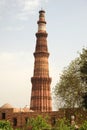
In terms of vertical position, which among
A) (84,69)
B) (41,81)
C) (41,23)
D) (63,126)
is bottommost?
(63,126)

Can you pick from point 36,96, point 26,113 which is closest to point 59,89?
point 26,113

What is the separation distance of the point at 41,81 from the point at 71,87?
963 inches

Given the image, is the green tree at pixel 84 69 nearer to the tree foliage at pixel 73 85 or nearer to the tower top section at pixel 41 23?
the tree foliage at pixel 73 85

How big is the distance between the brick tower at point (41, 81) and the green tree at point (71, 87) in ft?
75.2

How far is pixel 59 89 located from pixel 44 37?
2625cm

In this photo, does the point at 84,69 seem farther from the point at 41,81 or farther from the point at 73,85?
the point at 41,81

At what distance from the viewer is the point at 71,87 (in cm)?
4188

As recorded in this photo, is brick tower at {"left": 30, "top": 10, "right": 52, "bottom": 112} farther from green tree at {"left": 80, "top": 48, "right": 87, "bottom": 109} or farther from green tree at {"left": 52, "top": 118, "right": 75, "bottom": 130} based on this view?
green tree at {"left": 80, "top": 48, "right": 87, "bottom": 109}

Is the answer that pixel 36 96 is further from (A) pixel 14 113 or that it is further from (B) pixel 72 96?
(B) pixel 72 96

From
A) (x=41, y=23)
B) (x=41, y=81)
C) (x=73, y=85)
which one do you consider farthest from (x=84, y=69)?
(x=41, y=23)

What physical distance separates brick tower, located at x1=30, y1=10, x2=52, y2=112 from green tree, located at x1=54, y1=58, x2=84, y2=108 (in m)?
22.9

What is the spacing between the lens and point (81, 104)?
1617 inches

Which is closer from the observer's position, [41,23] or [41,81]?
[41,81]

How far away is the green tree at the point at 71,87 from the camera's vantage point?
41.2 metres
